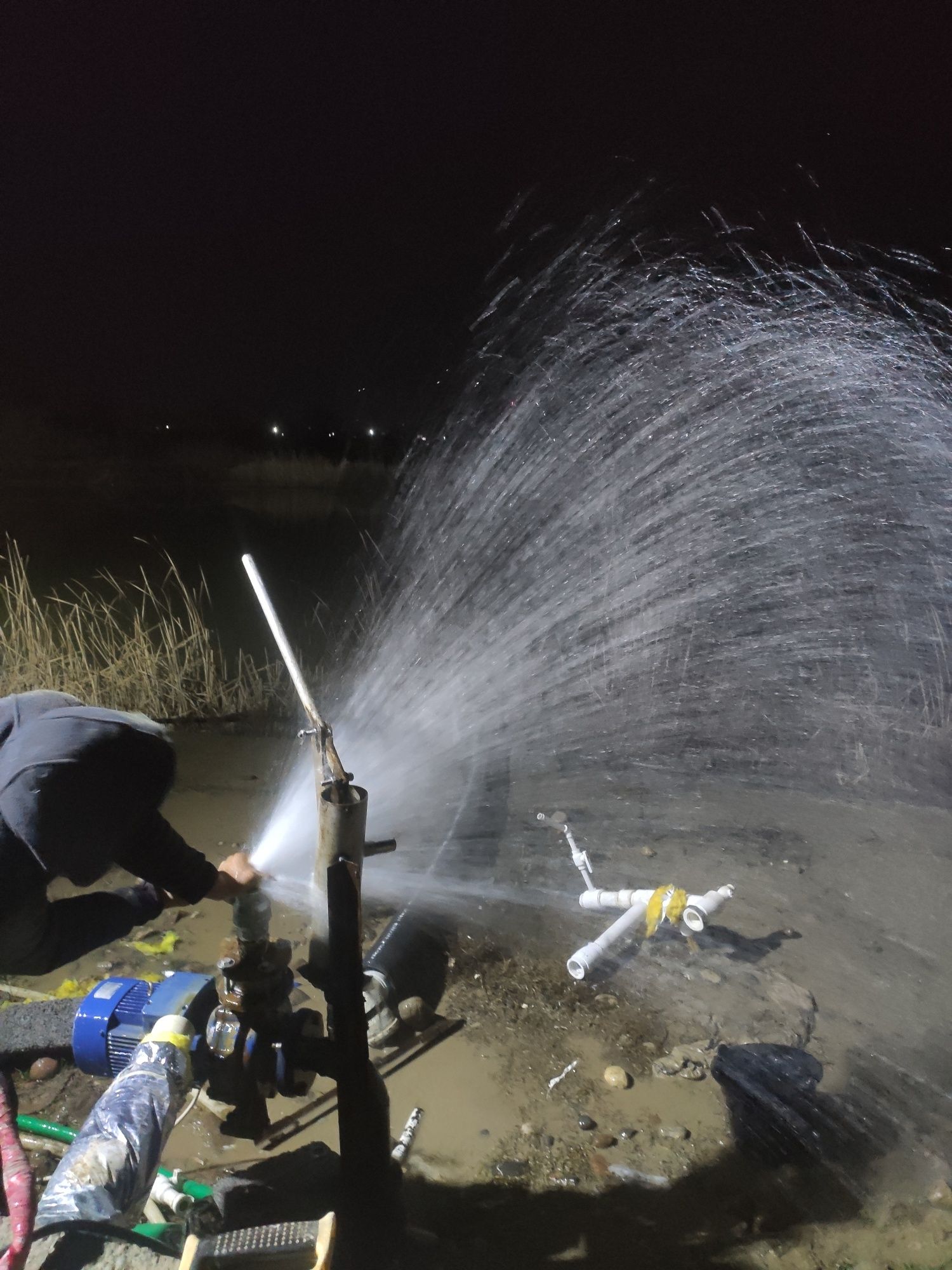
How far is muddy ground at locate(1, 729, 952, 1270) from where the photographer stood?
2.29m

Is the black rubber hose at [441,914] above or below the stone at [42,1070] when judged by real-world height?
above

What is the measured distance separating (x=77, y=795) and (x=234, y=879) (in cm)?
48

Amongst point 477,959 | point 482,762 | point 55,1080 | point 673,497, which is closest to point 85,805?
point 55,1080

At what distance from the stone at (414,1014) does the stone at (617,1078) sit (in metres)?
0.66

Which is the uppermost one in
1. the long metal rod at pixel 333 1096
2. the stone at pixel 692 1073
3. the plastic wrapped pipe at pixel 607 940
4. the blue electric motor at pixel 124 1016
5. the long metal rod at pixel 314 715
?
the long metal rod at pixel 314 715

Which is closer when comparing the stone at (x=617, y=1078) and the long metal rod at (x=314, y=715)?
the long metal rod at (x=314, y=715)

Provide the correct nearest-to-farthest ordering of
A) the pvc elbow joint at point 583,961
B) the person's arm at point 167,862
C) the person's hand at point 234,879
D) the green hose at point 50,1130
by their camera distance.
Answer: the person's arm at point 167,862 < the person's hand at point 234,879 < the green hose at point 50,1130 < the pvc elbow joint at point 583,961

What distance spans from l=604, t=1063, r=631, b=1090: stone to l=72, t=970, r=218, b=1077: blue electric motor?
1.44 m

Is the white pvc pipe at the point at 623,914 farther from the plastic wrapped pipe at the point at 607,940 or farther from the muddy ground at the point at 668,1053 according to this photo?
the muddy ground at the point at 668,1053

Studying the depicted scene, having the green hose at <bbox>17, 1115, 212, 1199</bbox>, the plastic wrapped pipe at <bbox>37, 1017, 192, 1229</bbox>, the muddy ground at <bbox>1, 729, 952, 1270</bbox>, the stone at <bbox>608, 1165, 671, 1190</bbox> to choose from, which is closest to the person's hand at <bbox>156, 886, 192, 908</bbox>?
the plastic wrapped pipe at <bbox>37, 1017, 192, 1229</bbox>

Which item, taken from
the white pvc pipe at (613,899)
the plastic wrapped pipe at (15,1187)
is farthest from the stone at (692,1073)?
the plastic wrapped pipe at (15,1187)

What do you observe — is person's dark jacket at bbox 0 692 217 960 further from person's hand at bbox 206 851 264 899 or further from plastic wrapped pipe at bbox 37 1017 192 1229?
plastic wrapped pipe at bbox 37 1017 192 1229

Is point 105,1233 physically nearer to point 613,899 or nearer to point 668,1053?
point 668,1053

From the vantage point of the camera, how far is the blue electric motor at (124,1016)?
1.95 meters
